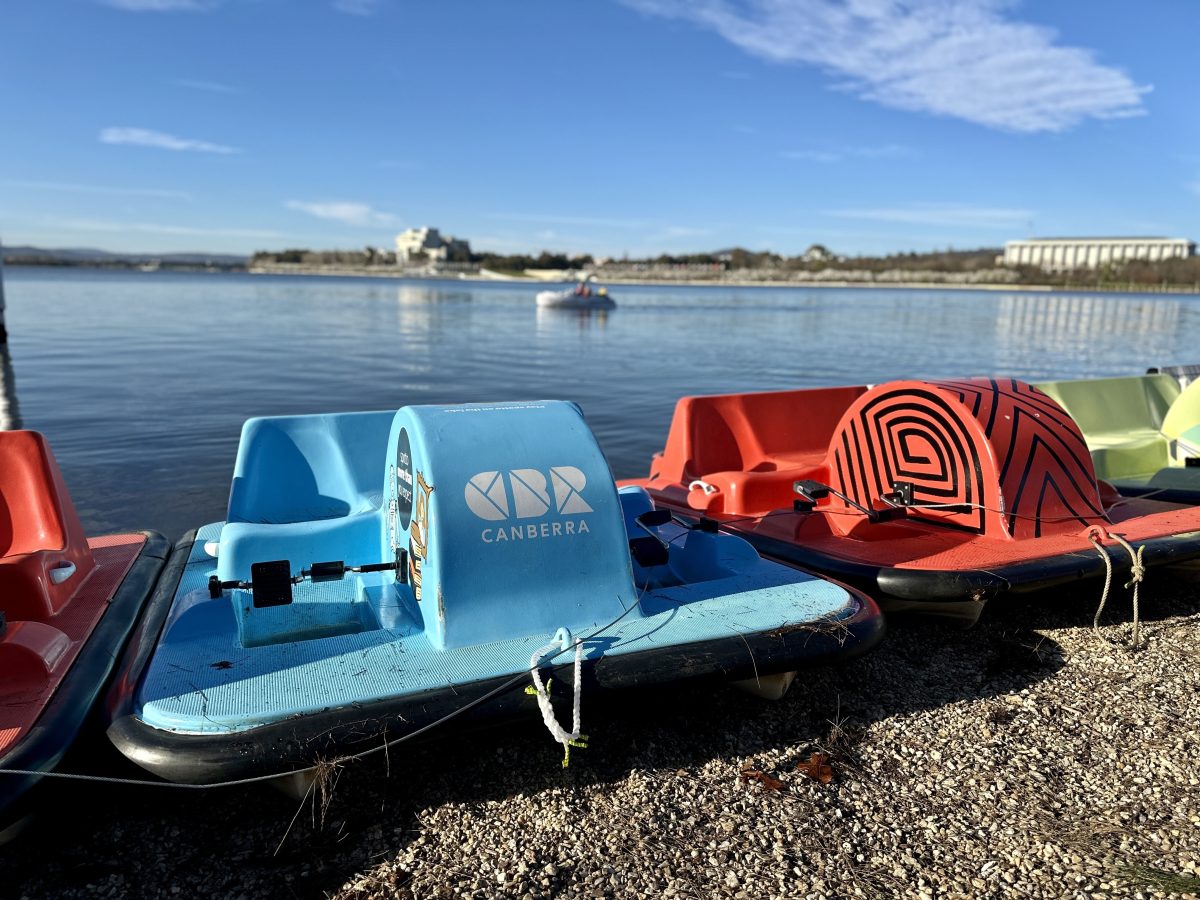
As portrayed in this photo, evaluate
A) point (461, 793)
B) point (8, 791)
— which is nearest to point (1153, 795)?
point (461, 793)

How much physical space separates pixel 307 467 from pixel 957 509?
417cm

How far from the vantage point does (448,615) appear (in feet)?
11.9

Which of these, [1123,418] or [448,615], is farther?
[1123,418]

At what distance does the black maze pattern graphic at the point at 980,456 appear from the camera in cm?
529

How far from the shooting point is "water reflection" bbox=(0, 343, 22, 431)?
13805mm

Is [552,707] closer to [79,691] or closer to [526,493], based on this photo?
[526,493]

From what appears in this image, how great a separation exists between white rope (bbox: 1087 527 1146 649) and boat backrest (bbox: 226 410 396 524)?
4.33m

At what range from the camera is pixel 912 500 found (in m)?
5.61

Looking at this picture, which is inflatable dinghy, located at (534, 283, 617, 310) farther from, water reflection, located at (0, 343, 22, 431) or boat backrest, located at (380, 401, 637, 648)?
boat backrest, located at (380, 401, 637, 648)

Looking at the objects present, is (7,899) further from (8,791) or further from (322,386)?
(322,386)

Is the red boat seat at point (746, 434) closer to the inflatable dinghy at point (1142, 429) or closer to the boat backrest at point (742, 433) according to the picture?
the boat backrest at point (742, 433)

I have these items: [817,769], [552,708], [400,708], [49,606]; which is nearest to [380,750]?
[400,708]

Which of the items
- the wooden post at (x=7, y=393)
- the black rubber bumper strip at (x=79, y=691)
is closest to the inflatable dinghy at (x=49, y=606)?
the black rubber bumper strip at (x=79, y=691)

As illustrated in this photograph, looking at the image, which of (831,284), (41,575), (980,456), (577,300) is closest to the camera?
(41,575)
